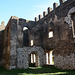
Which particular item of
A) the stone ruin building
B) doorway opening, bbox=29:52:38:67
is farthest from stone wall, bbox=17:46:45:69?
doorway opening, bbox=29:52:38:67

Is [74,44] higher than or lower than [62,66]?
higher

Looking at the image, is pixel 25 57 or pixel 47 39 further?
pixel 47 39

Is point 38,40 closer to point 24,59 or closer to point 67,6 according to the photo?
point 24,59

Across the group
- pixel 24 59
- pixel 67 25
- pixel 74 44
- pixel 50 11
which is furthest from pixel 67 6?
pixel 24 59

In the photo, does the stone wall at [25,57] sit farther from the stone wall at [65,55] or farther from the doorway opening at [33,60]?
the stone wall at [65,55]

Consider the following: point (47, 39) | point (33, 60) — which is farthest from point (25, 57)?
point (33, 60)

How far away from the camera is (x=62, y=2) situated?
1046 centimetres

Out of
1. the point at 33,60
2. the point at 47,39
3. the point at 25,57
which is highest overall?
the point at 47,39

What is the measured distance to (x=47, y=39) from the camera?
39.0 ft

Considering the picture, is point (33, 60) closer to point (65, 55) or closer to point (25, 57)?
point (25, 57)

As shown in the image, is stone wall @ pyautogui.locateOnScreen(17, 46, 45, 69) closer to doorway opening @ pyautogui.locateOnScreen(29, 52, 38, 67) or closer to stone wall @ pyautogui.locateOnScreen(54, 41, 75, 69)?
doorway opening @ pyautogui.locateOnScreen(29, 52, 38, 67)

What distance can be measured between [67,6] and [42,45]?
553 cm

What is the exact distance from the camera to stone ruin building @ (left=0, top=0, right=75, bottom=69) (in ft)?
30.3

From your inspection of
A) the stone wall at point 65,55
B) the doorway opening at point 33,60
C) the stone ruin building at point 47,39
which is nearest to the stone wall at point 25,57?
the stone ruin building at point 47,39
